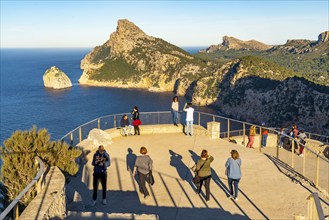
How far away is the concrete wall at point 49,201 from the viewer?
6.95 metres

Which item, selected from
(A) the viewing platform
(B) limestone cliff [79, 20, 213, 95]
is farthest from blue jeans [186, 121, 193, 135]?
(B) limestone cliff [79, 20, 213, 95]

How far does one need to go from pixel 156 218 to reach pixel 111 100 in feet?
401

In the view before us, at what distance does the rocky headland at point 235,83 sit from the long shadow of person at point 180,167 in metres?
68.7

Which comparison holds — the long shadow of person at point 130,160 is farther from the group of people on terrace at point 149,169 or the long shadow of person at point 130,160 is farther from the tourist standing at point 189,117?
the tourist standing at point 189,117

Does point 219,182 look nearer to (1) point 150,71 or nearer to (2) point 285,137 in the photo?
(2) point 285,137

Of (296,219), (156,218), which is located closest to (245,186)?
(296,219)

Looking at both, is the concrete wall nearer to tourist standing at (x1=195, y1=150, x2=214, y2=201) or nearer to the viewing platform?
the viewing platform

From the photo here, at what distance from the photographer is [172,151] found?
15.6 metres

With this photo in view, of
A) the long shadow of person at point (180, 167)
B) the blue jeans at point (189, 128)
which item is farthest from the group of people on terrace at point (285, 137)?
the long shadow of person at point (180, 167)

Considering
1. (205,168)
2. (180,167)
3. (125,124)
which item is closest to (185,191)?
(205,168)

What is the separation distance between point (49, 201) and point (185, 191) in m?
4.93

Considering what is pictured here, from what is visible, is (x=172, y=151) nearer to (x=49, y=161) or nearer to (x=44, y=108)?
(x=49, y=161)

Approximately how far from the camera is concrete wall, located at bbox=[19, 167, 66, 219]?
22.8ft

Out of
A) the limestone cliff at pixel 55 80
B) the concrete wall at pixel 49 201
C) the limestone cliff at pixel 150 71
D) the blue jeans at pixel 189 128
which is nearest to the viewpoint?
the concrete wall at pixel 49 201
